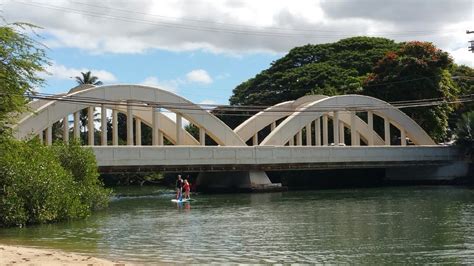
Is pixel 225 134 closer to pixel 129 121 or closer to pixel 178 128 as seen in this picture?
pixel 178 128

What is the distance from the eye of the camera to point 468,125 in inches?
2208

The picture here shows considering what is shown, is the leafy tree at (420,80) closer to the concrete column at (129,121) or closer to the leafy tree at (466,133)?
the leafy tree at (466,133)

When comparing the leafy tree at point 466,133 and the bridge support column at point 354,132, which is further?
the bridge support column at point 354,132

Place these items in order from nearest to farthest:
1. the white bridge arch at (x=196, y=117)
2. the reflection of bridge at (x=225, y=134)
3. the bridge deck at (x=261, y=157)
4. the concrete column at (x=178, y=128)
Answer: the bridge deck at (x=261, y=157)
the reflection of bridge at (x=225, y=134)
the white bridge arch at (x=196, y=117)
the concrete column at (x=178, y=128)

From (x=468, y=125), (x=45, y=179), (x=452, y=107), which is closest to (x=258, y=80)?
(x=452, y=107)

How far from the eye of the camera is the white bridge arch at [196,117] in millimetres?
47375

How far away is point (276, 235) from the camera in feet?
70.2

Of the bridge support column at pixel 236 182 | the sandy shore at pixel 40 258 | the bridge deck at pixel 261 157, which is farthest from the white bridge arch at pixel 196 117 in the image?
the sandy shore at pixel 40 258

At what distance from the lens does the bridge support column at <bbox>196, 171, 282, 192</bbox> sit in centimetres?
5309

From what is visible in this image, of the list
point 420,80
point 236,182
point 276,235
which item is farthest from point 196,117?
point 276,235

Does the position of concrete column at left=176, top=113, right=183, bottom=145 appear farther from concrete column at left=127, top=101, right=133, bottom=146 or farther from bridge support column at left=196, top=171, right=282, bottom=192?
bridge support column at left=196, top=171, right=282, bottom=192

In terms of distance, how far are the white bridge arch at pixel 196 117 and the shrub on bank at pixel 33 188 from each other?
1648cm

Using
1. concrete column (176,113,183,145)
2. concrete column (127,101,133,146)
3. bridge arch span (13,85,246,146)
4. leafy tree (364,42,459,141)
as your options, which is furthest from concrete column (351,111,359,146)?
concrete column (127,101,133,146)

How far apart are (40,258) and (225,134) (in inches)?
1579
